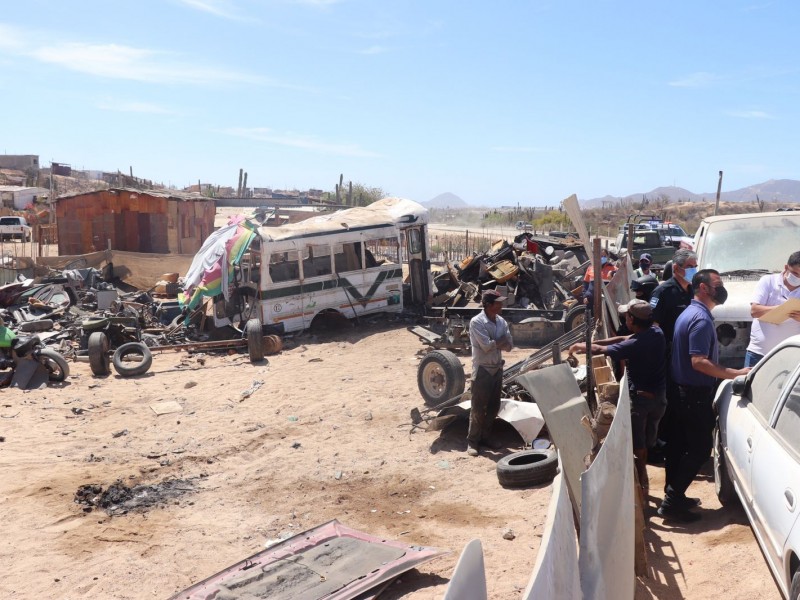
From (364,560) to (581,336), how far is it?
4129 millimetres

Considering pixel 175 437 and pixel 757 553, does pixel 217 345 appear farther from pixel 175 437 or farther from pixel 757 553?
pixel 757 553

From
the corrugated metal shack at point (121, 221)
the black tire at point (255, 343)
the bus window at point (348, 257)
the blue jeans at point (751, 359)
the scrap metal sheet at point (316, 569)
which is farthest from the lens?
the corrugated metal shack at point (121, 221)

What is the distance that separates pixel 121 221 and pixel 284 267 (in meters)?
14.4

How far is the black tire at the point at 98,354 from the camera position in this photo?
1272cm

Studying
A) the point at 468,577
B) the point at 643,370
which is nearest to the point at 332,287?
the point at 643,370

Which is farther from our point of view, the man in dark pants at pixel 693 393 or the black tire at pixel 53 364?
the black tire at pixel 53 364

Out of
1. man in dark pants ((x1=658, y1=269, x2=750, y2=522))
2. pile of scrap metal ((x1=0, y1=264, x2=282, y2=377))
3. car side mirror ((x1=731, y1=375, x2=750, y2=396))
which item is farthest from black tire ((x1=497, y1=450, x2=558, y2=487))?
pile of scrap metal ((x1=0, y1=264, x2=282, y2=377))

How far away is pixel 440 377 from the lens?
9.39 m

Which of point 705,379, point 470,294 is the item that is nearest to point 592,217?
point 470,294

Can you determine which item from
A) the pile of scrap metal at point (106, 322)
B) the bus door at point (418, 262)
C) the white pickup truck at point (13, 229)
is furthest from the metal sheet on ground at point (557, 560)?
the white pickup truck at point (13, 229)

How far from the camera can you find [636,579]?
15.9 ft

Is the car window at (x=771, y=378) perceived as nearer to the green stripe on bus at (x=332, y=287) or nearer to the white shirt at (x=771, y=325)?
the white shirt at (x=771, y=325)

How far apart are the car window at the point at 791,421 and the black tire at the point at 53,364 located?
10.9 m

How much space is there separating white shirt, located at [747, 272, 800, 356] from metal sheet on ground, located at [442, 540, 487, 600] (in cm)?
449
